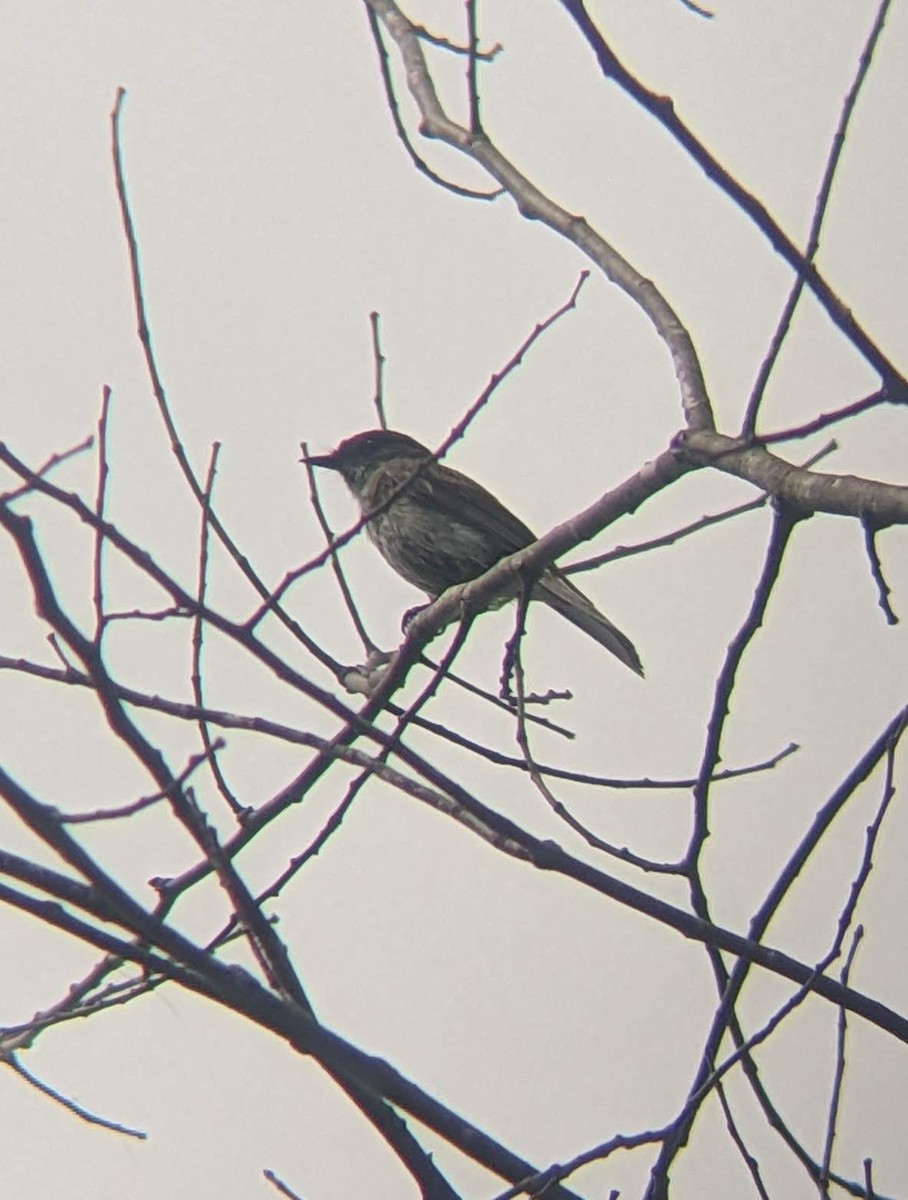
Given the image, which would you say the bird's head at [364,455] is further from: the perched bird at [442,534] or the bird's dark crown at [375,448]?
the perched bird at [442,534]

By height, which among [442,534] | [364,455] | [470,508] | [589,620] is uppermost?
[364,455]

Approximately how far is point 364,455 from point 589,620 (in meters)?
1.71

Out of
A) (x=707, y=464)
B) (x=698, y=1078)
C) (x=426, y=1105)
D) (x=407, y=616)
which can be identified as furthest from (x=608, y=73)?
(x=407, y=616)

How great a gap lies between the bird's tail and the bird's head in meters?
1.42

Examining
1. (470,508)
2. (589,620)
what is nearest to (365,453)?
(470,508)

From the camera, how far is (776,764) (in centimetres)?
333

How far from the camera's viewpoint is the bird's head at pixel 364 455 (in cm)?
646

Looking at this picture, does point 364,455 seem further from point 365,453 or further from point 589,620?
point 589,620

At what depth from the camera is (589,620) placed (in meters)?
5.20

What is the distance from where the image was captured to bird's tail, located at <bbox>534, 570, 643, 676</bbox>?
17.0ft

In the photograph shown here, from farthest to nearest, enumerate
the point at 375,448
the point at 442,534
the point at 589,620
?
the point at 375,448 < the point at 442,534 < the point at 589,620

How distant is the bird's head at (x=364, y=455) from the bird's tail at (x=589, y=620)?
1.42 metres

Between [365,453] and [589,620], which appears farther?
[365,453]

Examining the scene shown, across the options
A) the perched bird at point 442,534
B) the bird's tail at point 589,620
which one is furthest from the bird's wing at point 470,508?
the bird's tail at point 589,620
